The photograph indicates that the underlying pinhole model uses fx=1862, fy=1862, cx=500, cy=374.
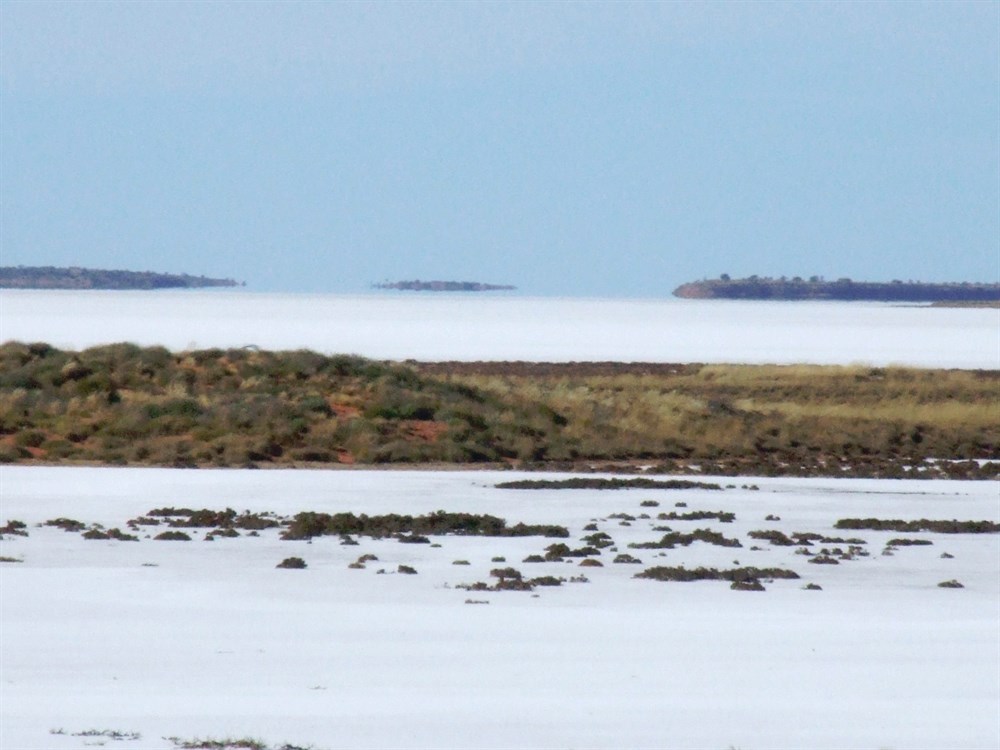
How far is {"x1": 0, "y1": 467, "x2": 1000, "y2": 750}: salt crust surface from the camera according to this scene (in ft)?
32.4

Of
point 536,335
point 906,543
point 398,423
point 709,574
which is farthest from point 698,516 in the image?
point 536,335

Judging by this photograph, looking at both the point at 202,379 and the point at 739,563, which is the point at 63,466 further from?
the point at 739,563

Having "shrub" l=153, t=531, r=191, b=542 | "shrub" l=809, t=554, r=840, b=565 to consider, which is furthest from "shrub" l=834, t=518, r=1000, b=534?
"shrub" l=153, t=531, r=191, b=542

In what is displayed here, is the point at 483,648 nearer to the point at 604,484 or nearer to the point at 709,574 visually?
the point at 709,574

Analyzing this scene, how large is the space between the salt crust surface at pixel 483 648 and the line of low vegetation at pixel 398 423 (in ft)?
29.1

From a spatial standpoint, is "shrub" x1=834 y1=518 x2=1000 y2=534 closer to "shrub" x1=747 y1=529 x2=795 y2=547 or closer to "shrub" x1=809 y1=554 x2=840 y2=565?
"shrub" x1=747 y1=529 x2=795 y2=547

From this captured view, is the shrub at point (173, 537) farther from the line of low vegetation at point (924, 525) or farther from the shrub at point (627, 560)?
the line of low vegetation at point (924, 525)

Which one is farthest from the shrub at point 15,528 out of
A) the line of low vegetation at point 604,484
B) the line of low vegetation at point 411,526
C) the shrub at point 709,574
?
the line of low vegetation at point 604,484

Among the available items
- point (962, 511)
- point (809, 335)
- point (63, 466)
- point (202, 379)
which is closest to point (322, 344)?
point (809, 335)

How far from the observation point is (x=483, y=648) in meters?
12.4

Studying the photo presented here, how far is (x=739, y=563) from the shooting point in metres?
17.2

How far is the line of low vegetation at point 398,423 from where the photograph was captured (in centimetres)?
2903

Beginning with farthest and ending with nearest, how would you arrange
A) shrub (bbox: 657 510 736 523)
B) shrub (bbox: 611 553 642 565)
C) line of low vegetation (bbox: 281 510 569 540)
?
shrub (bbox: 657 510 736 523)
line of low vegetation (bbox: 281 510 569 540)
shrub (bbox: 611 553 642 565)

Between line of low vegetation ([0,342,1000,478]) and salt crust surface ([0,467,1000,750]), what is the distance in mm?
8860
